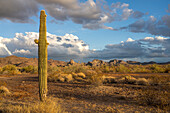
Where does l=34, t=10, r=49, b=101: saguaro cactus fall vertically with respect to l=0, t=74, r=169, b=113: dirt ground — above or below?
above

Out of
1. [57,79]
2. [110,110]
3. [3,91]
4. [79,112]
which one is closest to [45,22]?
[79,112]

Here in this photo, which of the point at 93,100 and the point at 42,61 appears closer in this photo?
the point at 42,61

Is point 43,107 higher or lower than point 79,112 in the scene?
higher

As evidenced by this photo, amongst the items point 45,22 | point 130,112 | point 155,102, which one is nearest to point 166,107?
point 155,102

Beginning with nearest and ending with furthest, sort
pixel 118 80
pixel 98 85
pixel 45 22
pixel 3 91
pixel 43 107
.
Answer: pixel 43 107
pixel 45 22
pixel 3 91
pixel 98 85
pixel 118 80

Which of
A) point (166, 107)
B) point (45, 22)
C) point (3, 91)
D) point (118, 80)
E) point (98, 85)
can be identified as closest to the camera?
point (166, 107)

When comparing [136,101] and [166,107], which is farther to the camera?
[136,101]

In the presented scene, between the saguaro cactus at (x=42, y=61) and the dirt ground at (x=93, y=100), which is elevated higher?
the saguaro cactus at (x=42, y=61)

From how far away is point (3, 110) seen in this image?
7.88 meters

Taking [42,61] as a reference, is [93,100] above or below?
below

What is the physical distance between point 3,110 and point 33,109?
1.85 meters

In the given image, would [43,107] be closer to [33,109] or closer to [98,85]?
[33,109]

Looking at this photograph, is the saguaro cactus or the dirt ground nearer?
the dirt ground

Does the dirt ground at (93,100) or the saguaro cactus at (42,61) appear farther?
the saguaro cactus at (42,61)
